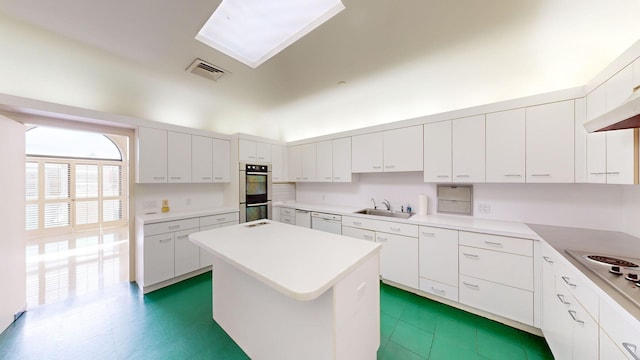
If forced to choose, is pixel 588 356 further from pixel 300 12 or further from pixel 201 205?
pixel 201 205

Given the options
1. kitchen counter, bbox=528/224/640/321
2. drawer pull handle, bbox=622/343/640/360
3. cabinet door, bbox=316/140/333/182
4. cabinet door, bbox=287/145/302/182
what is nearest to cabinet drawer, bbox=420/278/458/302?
kitchen counter, bbox=528/224/640/321

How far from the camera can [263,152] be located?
400 cm

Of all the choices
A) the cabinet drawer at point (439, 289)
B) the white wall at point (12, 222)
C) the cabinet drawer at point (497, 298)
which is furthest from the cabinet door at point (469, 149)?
the white wall at point (12, 222)

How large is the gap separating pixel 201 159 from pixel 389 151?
2.96 metres

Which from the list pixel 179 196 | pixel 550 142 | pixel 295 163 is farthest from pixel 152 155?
pixel 550 142

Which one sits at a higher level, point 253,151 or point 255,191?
point 253,151

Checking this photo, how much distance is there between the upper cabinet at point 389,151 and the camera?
108 inches

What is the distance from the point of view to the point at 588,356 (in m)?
1.04

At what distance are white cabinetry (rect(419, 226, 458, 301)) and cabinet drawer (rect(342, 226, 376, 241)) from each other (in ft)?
2.05

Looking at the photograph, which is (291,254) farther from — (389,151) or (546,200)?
(546,200)

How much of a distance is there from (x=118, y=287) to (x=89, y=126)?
2.12m

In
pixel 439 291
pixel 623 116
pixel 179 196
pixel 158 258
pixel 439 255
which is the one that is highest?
pixel 623 116

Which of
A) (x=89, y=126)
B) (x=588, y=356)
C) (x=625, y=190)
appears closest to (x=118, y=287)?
(x=89, y=126)

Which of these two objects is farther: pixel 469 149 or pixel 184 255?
pixel 184 255
